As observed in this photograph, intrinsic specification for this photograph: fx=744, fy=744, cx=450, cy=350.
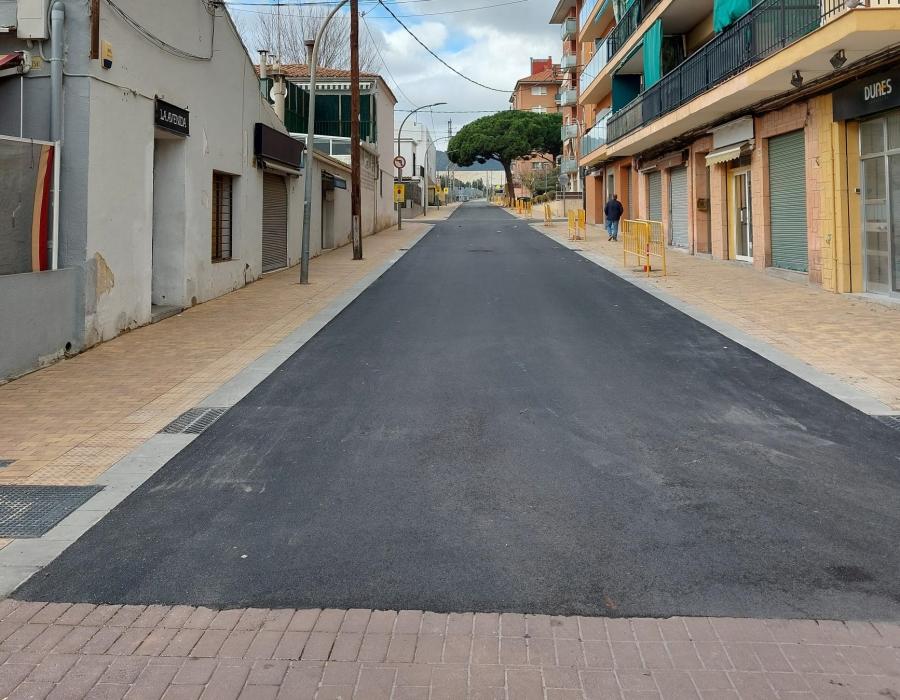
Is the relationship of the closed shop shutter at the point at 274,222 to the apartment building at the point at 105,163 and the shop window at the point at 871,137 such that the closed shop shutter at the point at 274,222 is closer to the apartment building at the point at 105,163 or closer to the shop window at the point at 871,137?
the apartment building at the point at 105,163

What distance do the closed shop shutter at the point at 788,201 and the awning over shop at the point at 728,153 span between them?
81cm

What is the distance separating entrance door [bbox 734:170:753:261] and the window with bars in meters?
12.2

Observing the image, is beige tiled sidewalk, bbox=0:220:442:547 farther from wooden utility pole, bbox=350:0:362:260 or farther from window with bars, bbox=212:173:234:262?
wooden utility pole, bbox=350:0:362:260

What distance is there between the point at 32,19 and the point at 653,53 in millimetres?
17756

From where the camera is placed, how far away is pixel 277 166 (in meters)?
17.3

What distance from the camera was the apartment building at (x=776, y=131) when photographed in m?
12.0

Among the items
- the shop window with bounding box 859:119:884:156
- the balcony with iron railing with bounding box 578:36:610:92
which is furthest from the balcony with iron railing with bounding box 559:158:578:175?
the shop window with bounding box 859:119:884:156

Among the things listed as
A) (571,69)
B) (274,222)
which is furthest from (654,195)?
(571,69)

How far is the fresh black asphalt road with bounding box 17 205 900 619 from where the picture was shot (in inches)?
144

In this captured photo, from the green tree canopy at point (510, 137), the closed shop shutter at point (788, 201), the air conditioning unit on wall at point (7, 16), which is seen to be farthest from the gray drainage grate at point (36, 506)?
the green tree canopy at point (510, 137)

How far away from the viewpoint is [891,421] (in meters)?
6.28

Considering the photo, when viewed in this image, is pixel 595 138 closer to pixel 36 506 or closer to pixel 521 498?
pixel 521 498

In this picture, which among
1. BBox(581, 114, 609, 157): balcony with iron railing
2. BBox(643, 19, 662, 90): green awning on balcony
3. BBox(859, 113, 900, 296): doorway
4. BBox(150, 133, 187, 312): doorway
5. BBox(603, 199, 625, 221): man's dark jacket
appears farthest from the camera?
BBox(581, 114, 609, 157): balcony with iron railing

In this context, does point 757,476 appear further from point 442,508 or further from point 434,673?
point 434,673
